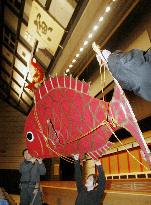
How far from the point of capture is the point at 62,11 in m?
5.32

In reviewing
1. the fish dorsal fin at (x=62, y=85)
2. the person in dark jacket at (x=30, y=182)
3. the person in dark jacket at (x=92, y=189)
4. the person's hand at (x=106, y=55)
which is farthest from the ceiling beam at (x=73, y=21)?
the person's hand at (x=106, y=55)

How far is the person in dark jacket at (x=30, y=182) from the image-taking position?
5.12 meters

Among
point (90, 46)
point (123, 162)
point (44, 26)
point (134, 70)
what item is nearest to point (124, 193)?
point (123, 162)

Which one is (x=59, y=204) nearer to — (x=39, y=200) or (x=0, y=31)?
(x=39, y=200)

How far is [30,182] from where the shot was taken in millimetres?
5273

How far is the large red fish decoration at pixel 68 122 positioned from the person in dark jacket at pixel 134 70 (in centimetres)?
105

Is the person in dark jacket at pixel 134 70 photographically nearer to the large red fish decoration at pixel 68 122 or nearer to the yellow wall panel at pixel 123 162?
the large red fish decoration at pixel 68 122

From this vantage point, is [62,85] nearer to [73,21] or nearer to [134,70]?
[134,70]

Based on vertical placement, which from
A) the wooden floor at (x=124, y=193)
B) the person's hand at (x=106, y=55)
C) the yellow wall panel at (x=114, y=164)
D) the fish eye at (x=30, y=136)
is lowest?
the wooden floor at (x=124, y=193)

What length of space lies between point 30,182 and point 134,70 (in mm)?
4353

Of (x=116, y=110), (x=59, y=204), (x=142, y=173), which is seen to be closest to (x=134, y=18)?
(x=116, y=110)

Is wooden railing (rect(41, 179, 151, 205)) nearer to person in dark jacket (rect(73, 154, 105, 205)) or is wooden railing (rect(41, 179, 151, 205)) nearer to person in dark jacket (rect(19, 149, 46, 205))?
person in dark jacket (rect(73, 154, 105, 205))

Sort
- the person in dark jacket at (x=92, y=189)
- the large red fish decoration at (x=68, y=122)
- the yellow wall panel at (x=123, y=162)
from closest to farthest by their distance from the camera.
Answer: the large red fish decoration at (x=68, y=122) < the person in dark jacket at (x=92, y=189) < the yellow wall panel at (x=123, y=162)

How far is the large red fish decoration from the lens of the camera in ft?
9.33
